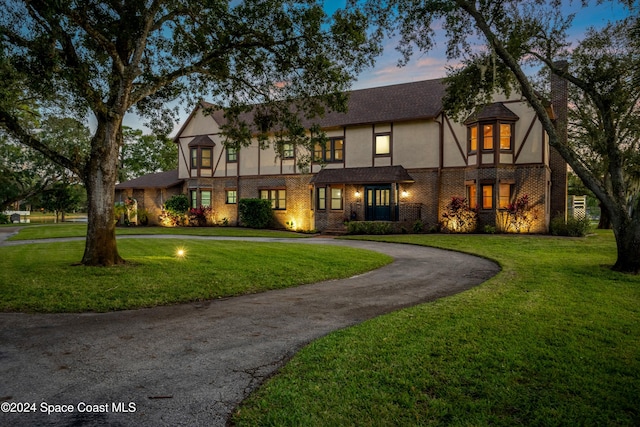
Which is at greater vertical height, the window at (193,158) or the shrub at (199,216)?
the window at (193,158)

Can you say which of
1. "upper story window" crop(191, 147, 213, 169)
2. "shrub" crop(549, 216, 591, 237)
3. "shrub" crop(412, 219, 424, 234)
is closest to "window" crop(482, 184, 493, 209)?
"shrub" crop(549, 216, 591, 237)

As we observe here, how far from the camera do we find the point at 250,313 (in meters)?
6.25

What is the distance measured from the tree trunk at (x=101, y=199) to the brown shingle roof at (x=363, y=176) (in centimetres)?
1572

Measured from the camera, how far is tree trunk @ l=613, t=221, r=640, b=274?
9.35 meters

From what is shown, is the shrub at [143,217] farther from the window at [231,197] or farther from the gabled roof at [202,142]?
the window at [231,197]

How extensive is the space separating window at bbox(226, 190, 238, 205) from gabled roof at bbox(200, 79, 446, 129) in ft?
20.9

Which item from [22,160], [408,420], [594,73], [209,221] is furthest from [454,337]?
[22,160]

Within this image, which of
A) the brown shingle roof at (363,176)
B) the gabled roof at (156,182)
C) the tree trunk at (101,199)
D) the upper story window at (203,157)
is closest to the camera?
the tree trunk at (101,199)

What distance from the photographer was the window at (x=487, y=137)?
70.2 feet

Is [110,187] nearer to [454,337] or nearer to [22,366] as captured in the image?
[22,366]

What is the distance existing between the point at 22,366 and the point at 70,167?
7081mm

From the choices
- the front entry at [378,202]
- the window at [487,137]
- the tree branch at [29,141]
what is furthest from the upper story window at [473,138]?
the tree branch at [29,141]

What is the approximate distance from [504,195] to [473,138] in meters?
3.71

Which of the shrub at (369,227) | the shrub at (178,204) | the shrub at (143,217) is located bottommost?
the shrub at (369,227)
